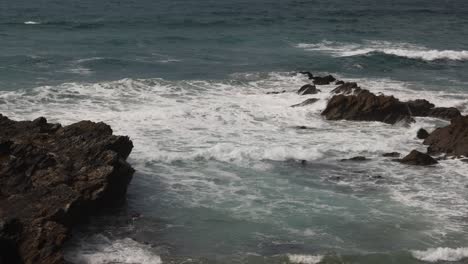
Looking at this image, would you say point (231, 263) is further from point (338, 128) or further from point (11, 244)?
point (338, 128)

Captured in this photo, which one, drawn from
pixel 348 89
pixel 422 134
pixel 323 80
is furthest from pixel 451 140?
pixel 323 80

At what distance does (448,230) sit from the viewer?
17.5 meters

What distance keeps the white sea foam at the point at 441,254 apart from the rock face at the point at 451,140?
8.92 m

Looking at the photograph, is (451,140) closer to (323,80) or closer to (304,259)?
(304,259)

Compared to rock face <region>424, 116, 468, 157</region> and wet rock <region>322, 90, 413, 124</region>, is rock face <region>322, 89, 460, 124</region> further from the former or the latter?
rock face <region>424, 116, 468, 157</region>

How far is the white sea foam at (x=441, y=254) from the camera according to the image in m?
15.6

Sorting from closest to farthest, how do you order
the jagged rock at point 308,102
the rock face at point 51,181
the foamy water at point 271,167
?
the rock face at point 51,181 < the foamy water at point 271,167 < the jagged rock at point 308,102

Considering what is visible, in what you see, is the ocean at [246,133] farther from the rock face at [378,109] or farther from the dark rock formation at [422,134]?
the rock face at [378,109]

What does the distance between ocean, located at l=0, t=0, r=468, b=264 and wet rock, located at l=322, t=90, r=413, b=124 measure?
0.68 m

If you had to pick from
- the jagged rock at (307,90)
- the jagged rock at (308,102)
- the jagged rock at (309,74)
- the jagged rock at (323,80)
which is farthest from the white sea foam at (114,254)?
the jagged rock at (309,74)

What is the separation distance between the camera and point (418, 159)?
23.0 metres

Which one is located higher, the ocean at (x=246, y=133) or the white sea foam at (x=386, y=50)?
the white sea foam at (x=386, y=50)

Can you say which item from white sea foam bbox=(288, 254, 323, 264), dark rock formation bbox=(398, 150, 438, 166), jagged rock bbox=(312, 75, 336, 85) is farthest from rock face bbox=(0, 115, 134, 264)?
jagged rock bbox=(312, 75, 336, 85)

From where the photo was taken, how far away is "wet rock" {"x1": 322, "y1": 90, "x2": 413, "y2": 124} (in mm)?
29344
